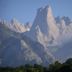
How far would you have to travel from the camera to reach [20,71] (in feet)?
198

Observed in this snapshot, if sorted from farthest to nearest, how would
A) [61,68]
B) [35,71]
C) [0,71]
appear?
[61,68], [0,71], [35,71]

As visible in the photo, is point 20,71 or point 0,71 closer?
point 20,71

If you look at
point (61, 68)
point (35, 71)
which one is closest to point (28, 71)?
point (35, 71)

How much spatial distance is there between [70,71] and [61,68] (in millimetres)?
4989

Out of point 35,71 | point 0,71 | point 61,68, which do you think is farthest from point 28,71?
point 61,68

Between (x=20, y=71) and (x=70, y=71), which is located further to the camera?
(x=70, y=71)

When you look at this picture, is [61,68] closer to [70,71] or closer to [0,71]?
[70,71]


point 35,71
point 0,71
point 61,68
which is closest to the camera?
point 35,71

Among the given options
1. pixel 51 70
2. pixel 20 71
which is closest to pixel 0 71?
pixel 20 71

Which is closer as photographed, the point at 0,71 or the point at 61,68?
the point at 0,71

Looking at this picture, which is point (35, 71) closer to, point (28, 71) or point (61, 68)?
point (28, 71)

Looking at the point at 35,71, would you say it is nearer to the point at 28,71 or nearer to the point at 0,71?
the point at 28,71

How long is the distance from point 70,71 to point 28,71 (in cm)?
1292

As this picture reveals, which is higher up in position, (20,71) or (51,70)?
(51,70)
